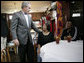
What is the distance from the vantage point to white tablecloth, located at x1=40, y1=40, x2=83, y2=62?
1201 millimetres

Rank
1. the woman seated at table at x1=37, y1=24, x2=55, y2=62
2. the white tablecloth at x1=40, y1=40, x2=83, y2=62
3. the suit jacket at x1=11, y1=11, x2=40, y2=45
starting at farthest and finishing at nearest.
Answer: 1. the woman seated at table at x1=37, y1=24, x2=55, y2=62
2. the suit jacket at x1=11, y1=11, x2=40, y2=45
3. the white tablecloth at x1=40, y1=40, x2=83, y2=62

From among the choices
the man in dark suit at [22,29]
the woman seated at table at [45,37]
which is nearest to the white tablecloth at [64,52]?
the man in dark suit at [22,29]

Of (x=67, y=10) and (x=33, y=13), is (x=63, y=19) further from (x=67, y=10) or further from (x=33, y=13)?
(x=33, y=13)

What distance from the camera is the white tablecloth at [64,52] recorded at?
3.94 ft

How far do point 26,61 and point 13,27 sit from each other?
58 centimetres

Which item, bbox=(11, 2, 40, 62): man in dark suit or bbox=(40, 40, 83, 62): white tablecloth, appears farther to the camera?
bbox=(11, 2, 40, 62): man in dark suit

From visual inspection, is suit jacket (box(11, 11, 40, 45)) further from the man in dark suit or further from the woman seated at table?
the woman seated at table

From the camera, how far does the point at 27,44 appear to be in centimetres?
171

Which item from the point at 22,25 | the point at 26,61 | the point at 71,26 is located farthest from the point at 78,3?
the point at 26,61

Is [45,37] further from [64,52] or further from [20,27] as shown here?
[64,52]

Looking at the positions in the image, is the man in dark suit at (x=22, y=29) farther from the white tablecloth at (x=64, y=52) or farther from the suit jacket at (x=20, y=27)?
the white tablecloth at (x=64, y=52)

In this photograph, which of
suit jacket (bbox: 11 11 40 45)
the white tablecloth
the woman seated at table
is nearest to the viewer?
the white tablecloth

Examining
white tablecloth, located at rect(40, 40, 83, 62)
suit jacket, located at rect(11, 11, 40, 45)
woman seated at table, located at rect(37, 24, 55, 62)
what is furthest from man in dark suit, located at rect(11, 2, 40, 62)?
white tablecloth, located at rect(40, 40, 83, 62)

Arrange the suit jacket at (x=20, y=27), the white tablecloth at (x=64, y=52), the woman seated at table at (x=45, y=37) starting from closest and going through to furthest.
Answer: the white tablecloth at (x=64, y=52) → the suit jacket at (x=20, y=27) → the woman seated at table at (x=45, y=37)
